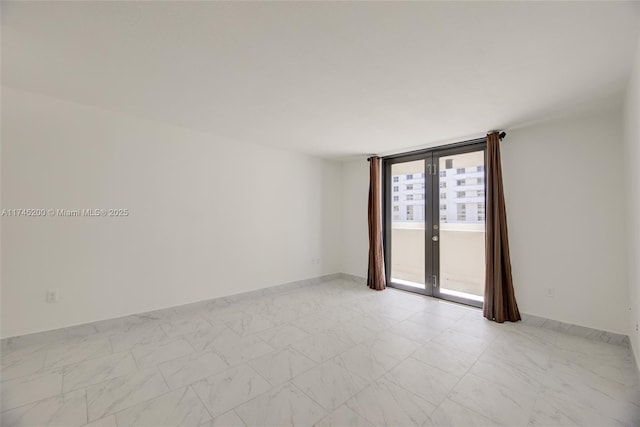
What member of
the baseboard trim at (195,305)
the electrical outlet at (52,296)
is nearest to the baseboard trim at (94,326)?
the baseboard trim at (195,305)

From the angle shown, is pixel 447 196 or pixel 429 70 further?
pixel 447 196

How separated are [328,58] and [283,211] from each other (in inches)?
125

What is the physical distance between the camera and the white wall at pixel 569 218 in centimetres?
287

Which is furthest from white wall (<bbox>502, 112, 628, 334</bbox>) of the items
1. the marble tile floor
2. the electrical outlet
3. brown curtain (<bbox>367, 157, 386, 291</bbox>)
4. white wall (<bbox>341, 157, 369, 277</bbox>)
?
the electrical outlet

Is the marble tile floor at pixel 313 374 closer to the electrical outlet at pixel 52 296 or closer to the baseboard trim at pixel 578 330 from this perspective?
the baseboard trim at pixel 578 330

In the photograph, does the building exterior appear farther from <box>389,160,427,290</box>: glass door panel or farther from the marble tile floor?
the marble tile floor

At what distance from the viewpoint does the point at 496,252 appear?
342cm

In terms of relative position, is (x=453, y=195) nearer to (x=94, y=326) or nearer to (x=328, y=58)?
(x=328, y=58)

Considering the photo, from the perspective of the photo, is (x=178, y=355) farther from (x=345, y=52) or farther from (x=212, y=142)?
(x=345, y=52)

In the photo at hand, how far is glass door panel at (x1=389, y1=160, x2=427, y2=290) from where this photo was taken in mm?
4656

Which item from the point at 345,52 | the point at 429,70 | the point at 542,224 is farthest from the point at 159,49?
the point at 542,224

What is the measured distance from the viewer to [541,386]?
2094 mm

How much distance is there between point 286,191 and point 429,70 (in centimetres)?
324

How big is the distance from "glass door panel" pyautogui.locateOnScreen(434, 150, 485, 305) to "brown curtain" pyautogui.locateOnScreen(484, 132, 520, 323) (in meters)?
0.39
